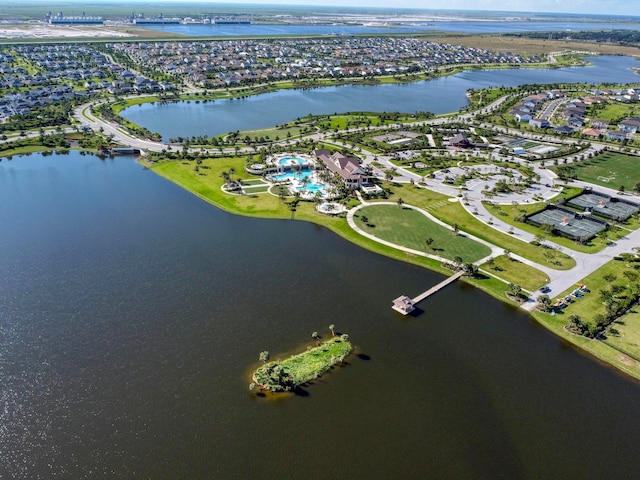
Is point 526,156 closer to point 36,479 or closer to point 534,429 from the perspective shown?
point 534,429

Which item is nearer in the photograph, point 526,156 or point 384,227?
point 384,227

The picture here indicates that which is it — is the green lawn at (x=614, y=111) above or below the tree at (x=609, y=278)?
above

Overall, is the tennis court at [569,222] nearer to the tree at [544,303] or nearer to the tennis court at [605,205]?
the tennis court at [605,205]

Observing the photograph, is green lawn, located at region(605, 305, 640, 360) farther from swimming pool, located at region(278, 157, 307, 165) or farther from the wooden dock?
swimming pool, located at region(278, 157, 307, 165)

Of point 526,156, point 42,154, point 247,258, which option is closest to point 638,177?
point 526,156

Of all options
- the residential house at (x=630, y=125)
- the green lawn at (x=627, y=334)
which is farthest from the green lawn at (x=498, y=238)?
the residential house at (x=630, y=125)

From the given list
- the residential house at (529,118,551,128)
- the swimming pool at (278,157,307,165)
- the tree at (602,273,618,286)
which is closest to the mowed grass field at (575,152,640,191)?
the residential house at (529,118,551,128)

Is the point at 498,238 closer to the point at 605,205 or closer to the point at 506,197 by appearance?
the point at 506,197
